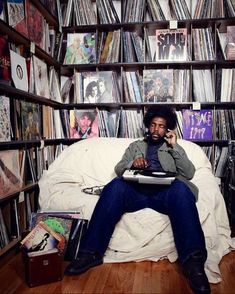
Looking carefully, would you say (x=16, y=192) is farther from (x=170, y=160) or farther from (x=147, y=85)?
(x=147, y=85)

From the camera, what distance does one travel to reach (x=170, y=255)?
1.79 metres

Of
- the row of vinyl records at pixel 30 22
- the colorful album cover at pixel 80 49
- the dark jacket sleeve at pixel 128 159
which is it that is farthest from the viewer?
the colorful album cover at pixel 80 49

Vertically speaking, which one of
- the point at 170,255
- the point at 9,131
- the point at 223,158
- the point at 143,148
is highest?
the point at 9,131

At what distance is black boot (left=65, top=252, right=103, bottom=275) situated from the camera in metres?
1.60

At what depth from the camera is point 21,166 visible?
84.4 inches

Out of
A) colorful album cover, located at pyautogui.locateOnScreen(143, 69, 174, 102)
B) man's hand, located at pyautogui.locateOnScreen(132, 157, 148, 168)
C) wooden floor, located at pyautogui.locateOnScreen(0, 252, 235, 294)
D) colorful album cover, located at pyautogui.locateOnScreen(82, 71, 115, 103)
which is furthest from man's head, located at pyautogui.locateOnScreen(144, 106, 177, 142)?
wooden floor, located at pyautogui.locateOnScreen(0, 252, 235, 294)

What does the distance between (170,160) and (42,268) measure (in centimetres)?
103

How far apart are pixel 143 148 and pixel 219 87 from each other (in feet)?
3.35

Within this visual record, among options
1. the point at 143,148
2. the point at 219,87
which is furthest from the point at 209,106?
the point at 143,148

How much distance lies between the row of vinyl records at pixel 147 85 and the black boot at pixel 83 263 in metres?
1.40

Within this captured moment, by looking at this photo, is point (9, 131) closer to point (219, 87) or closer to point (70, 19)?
point (70, 19)

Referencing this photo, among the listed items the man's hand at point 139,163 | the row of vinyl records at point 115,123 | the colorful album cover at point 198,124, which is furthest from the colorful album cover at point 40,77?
the colorful album cover at point 198,124

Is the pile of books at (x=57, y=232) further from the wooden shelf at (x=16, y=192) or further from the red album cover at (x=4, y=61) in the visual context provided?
the red album cover at (x=4, y=61)

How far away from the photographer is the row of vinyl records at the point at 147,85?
2668mm
